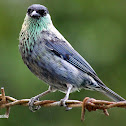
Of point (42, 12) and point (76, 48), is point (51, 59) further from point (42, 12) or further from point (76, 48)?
point (76, 48)

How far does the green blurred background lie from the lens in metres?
7.27

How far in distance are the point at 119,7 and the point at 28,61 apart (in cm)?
328

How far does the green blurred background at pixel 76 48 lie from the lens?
7.27 meters

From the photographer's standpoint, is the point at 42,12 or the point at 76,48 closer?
the point at 42,12

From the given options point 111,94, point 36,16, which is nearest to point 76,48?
point 36,16

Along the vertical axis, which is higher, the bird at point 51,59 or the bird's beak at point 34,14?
the bird's beak at point 34,14

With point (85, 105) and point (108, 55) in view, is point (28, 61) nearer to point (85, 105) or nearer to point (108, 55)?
point (85, 105)

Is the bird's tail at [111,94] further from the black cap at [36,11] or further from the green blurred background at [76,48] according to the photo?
the green blurred background at [76,48]

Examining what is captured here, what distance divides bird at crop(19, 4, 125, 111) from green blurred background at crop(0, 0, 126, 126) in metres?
1.61

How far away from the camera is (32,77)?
7.07 metres

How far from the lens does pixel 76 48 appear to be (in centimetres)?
745

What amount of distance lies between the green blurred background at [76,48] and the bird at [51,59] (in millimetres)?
1610

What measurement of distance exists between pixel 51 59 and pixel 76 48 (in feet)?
7.03

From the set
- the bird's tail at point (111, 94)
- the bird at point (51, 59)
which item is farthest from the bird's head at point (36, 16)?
the bird's tail at point (111, 94)
